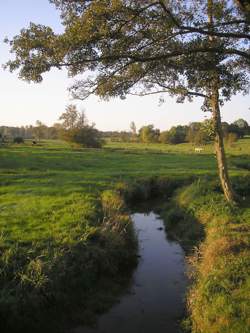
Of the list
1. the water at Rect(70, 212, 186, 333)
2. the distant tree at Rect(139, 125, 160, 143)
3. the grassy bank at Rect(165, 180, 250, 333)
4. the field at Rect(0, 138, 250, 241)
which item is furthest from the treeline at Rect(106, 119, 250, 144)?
the water at Rect(70, 212, 186, 333)

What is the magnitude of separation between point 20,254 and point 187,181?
→ 24.3m

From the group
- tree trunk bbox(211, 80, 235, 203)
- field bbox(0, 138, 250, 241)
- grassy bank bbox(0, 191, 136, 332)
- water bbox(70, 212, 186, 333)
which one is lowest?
water bbox(70, 212, 186, 333)

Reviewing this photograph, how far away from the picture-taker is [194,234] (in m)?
19.2

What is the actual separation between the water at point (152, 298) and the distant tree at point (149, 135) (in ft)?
331

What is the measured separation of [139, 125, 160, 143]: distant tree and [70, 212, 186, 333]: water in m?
101

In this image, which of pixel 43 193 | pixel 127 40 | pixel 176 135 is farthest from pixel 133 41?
pixel 176 135

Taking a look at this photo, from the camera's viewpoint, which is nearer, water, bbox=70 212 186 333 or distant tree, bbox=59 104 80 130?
water, bbox=70 212 186 333

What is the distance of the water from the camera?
35.9 feet

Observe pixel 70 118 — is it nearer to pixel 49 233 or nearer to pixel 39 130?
pixel 39 130

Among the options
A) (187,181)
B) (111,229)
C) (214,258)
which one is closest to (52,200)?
(111,229)

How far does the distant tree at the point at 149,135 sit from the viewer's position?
119381 millimetres

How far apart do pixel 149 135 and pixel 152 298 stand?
4261 inches

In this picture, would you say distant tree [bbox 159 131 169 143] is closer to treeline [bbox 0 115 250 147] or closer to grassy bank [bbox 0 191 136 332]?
treeline [bbox 0 115 250 147]

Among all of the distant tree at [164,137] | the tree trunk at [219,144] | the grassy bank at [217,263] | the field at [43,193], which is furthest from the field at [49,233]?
the distant tree at [164,137]
